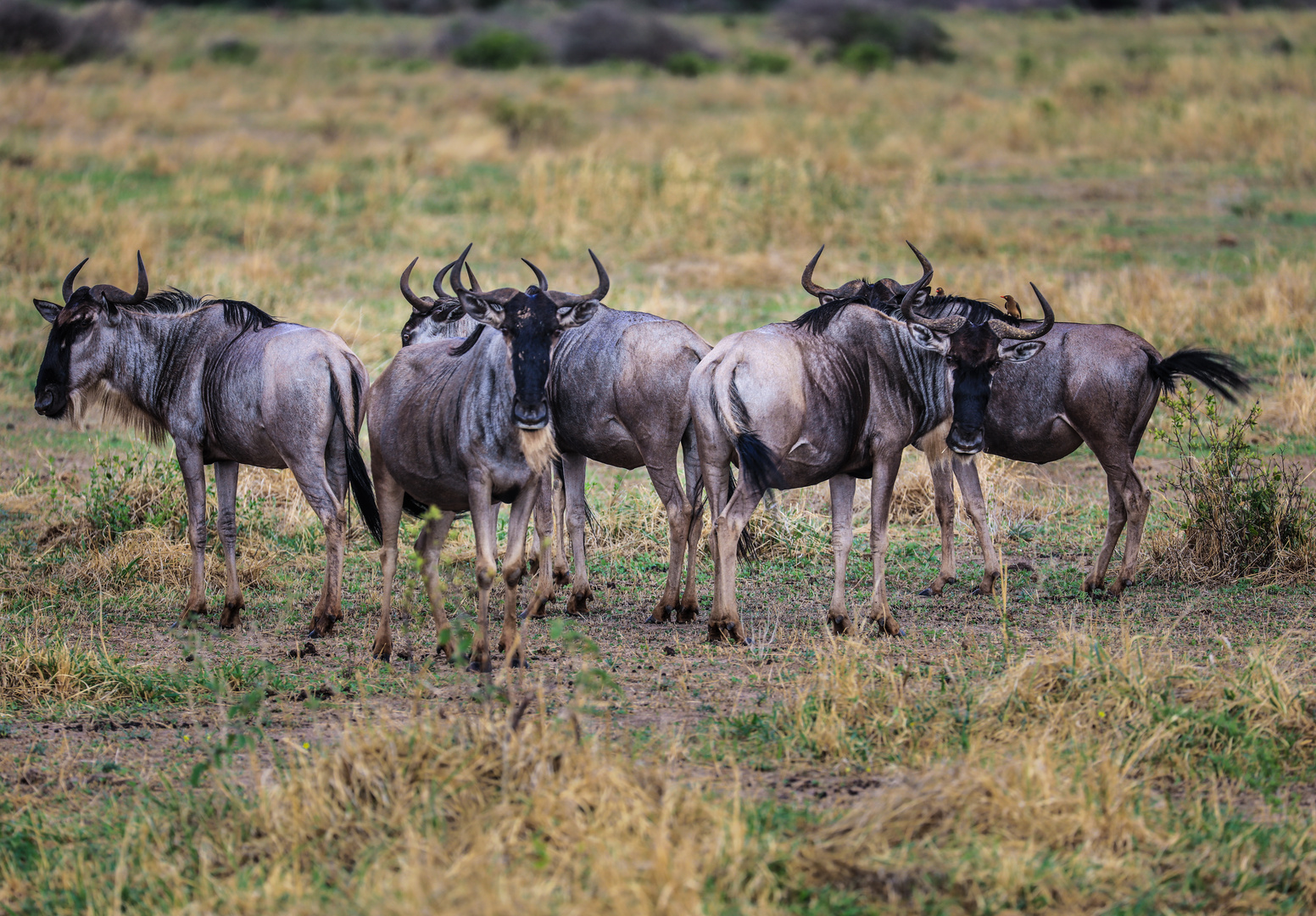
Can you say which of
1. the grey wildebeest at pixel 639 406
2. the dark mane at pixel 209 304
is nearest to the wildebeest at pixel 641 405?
the grey wildebeest at pixel 639 406

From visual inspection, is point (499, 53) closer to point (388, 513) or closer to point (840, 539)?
point (388, 513)

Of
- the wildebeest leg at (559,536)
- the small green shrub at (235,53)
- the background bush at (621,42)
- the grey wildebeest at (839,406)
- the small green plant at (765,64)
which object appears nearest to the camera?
→ the grey wildebeest at (839,406)

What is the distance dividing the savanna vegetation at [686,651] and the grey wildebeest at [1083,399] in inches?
8.7

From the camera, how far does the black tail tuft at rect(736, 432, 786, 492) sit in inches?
233

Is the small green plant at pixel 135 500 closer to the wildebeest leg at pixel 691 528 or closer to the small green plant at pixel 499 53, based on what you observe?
the wildebeest leg at pixel 691 528

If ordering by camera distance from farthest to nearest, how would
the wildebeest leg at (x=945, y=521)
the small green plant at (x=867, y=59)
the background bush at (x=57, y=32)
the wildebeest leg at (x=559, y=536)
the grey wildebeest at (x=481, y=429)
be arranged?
1. the small green plant at (x=867, y=59)
2. the background bush at (x=57, y=32)
3. the wildebeest leg at (x=559, y=536)
4. the wildebeest leg at (x=945, y=521)
5. the grey wildebeest at (x=481, y=429)

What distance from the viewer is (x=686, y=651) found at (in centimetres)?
609

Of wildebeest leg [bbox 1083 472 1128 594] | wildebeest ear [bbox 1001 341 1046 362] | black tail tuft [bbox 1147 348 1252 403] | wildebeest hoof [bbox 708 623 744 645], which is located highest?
wildebeest ear [bbox 1001 341 1046 362]

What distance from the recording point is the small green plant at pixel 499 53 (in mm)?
34000

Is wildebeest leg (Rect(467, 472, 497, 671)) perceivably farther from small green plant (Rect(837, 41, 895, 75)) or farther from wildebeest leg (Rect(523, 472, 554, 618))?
small green plant (Rect(837, 41, 895, 75))

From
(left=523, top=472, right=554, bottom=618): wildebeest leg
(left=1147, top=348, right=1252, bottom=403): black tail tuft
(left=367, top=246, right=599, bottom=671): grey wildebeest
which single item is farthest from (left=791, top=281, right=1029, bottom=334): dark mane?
(left=367, top=246, right=599, bottom=671): grey wildebeest

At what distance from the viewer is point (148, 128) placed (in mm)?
22422

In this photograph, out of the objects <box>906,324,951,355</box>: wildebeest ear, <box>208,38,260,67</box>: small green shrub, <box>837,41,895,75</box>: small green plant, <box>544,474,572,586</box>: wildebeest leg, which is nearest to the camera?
<box>906,324,951,355</box>: wildebeest ear

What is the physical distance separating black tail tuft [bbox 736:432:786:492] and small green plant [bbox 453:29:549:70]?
97.1ft
